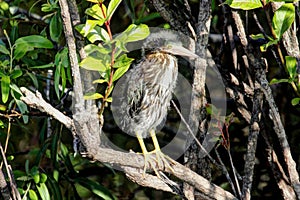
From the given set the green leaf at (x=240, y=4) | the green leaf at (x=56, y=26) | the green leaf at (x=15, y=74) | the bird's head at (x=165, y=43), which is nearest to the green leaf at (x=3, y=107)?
the green leaf at (x=15, y=74)

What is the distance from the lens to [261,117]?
217 cm

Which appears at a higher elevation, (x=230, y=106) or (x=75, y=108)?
(x=75, y=108)

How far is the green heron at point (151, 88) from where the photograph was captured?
2.27 m

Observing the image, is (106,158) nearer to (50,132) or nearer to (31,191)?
(31,191)

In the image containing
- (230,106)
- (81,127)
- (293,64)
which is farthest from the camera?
(230,106)

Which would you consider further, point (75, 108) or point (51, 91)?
point (51, 91)

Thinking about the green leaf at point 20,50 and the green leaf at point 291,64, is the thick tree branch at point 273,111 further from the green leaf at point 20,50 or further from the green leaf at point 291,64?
the green leaf at point 20,50

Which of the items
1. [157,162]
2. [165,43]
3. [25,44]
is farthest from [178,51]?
[25,44]

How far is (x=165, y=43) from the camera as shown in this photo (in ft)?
7.59

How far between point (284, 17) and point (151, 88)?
2.11 feet

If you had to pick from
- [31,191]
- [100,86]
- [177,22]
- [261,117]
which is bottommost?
[31,191]

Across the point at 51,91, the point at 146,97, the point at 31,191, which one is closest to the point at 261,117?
the point at 146,97

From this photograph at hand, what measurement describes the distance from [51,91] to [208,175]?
936mm

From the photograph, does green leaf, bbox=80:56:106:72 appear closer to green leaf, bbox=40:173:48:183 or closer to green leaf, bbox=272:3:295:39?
green leaf, bbox=272:3:295:39
